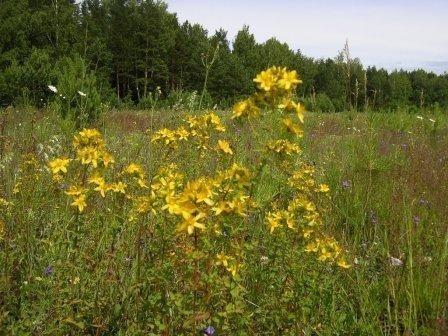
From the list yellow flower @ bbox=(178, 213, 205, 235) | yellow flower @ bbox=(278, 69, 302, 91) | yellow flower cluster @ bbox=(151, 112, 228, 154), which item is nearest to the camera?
yellow flower @ bbox=(178, 213, 205, 235)

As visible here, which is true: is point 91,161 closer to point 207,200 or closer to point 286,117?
point 207,200

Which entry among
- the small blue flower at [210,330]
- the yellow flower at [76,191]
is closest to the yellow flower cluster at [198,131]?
the yellow flower at [76,191]

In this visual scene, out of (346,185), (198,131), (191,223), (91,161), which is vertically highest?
(198,131)

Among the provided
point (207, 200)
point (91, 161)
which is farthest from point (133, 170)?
point (207, 200)

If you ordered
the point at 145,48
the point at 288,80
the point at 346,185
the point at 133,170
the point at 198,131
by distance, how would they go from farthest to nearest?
the point at 145,48
the point at 346,185
the point at 198,131
the point at 133,170
the point at 288,80

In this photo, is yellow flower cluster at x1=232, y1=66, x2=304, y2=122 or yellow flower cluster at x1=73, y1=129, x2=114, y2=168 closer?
yellow flower cluster at x1=232, y1=66, x2=304, y2=122

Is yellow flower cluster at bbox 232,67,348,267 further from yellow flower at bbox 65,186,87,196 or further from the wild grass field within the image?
yellow flower at bbox 65,186,87,196

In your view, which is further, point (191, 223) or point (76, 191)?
point (76, 191)

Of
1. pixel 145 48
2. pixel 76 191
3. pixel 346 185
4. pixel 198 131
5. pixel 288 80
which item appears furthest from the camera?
pixel 145 48

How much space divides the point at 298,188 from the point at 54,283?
54.3 inches

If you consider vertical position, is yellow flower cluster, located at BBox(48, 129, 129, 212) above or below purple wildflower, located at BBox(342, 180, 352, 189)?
above

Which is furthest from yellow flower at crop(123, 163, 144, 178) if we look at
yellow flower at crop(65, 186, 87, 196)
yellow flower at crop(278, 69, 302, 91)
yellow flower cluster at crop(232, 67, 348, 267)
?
yellow flower at crop(278, 69, 302, 91)

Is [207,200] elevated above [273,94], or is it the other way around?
[273,94]

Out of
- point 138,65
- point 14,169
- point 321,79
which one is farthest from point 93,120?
point 321,79
